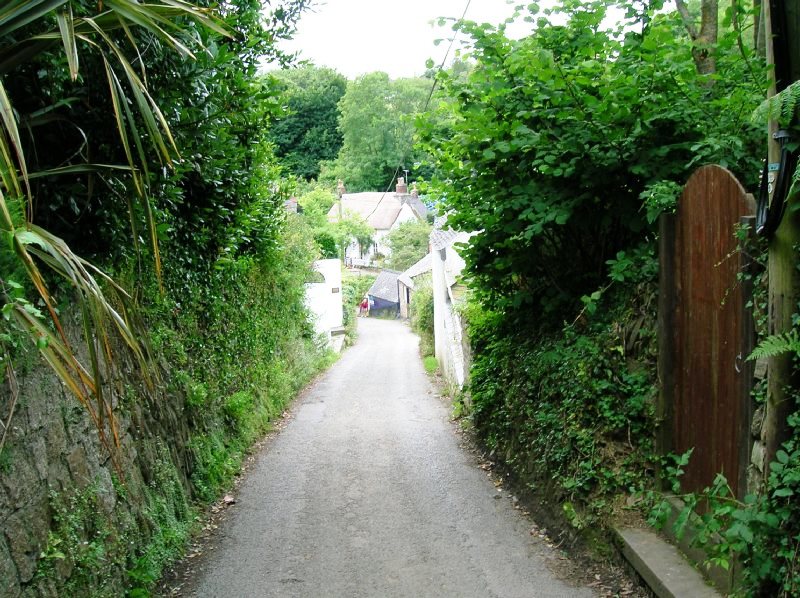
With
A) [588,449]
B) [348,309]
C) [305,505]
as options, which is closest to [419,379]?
[305,505]

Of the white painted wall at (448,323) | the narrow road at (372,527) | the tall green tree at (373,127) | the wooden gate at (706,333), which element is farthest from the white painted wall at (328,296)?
the tall green tree at (373,127)

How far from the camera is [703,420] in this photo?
4.59m

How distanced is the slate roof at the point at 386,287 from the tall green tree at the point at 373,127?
862cm

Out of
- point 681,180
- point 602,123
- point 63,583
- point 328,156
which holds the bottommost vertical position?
point 63,583

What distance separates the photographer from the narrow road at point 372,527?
533cm

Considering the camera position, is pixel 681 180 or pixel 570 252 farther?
pixel 570 252

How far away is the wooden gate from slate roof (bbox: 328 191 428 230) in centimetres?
5895

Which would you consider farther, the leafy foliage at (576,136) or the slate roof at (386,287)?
the slate roof at (386,287)

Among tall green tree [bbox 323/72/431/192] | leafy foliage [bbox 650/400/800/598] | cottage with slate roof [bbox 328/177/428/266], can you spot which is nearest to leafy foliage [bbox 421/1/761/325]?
leafy foliage [bbox 650/400/800/598]

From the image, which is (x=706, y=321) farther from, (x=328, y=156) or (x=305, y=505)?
(x=328, y=156)

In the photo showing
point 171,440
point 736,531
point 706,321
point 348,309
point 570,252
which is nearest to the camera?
point 736,531

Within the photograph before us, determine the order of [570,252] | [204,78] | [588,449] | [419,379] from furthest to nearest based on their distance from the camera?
[419,379], [570,252], [588,449], [204,78]

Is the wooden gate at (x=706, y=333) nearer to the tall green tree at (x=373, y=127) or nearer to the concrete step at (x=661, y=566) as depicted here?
the concrete step at (x=661, y=566)

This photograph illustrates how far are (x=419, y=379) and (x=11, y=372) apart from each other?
16.7 m
